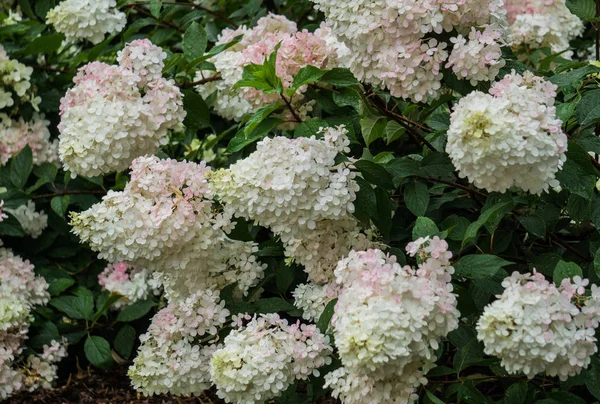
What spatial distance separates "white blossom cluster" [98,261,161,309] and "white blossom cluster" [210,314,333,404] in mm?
1222

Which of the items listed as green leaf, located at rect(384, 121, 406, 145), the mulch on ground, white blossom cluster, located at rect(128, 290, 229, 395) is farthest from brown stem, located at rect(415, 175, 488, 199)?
the mulch on ground

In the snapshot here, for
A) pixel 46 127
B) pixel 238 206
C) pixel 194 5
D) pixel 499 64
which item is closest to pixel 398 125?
pixel 499 64

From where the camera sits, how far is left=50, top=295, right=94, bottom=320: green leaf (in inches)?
130

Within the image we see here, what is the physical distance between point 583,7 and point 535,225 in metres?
0.66

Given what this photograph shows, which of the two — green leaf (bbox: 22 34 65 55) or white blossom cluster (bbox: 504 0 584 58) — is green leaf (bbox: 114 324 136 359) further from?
white blossom cluster (bbox: 504 0 584 58)

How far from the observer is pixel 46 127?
3.64 metres

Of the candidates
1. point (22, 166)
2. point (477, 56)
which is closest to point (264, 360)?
point (477, 56)

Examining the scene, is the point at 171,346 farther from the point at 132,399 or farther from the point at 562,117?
the point at 562,117

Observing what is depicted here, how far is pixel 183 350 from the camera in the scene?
2.45m

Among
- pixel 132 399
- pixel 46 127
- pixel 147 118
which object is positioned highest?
pixel 147 118

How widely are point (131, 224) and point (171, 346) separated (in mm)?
393

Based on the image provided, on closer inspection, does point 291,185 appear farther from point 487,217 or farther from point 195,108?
point 195,108

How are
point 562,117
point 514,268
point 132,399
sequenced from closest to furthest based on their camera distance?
point 562,117
point 514,268
point 132,399

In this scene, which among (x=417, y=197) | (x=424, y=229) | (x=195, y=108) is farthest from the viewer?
(x=195, y=108)
